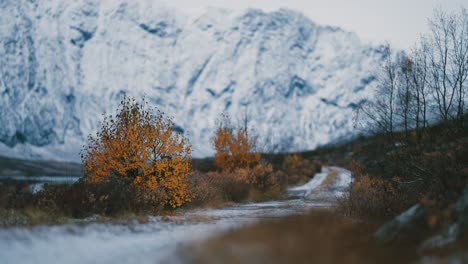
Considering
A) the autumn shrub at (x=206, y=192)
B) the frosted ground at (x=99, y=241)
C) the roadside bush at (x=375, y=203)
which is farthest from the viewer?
the autumn shrub at (x=206, y=192)

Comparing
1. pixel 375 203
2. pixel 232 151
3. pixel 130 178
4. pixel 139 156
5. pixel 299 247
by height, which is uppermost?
pixel 232 151

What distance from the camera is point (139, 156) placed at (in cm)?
2058

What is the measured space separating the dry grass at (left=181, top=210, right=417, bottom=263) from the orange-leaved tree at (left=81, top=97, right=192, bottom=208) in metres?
7.35

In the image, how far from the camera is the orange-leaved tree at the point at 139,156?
20188 millimetres

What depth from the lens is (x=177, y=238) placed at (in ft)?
38.6

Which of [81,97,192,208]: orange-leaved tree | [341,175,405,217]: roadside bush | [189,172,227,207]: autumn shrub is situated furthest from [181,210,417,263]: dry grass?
[189,172,227,207]: autumn shrub

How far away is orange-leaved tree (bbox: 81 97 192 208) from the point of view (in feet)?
66.2

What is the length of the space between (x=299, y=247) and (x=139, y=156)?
12025 mm

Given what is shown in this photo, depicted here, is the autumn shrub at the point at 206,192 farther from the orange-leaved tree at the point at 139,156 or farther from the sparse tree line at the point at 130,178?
the orange-leaved tree at the point at 139,156

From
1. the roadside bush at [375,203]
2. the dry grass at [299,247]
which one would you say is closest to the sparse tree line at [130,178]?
the dry grass at [299,247]

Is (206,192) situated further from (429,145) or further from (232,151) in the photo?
(232,151)

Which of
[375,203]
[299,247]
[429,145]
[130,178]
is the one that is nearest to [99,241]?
[299,247]

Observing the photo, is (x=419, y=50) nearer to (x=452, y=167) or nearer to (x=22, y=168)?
(x=452, y=167)

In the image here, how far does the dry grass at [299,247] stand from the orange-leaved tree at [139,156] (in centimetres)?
735
